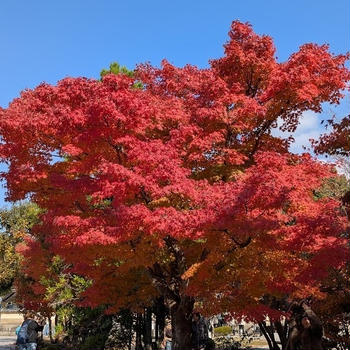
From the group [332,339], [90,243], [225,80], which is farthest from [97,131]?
[332,339]

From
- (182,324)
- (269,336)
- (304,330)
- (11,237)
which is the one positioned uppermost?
(11,237)

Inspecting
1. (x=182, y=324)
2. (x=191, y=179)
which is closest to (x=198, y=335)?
(x=182, y=324)

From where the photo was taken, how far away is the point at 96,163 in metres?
12.9

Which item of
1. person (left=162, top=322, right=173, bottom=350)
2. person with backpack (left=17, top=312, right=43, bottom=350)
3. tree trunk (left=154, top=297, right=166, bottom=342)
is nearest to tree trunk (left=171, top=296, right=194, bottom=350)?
person with backpack (left=17, top=312, right=43, bottom=350)

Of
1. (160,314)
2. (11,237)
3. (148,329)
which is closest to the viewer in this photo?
(148,329)

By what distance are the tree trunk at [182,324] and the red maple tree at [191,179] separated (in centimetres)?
3

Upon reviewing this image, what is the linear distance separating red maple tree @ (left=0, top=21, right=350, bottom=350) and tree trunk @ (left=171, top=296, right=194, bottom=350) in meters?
0.03

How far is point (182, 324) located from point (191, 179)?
16.7ft

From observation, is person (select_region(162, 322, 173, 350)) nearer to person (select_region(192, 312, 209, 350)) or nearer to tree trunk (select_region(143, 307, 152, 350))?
tree trunk (select_region(143, 307, 152, 350))

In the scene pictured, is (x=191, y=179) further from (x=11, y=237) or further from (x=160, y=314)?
(x=11, y=237)

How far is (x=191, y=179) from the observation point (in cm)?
1298

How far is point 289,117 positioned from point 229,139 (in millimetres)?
2739

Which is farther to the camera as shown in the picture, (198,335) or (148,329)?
(148,329)

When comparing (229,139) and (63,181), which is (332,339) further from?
(63,181)
